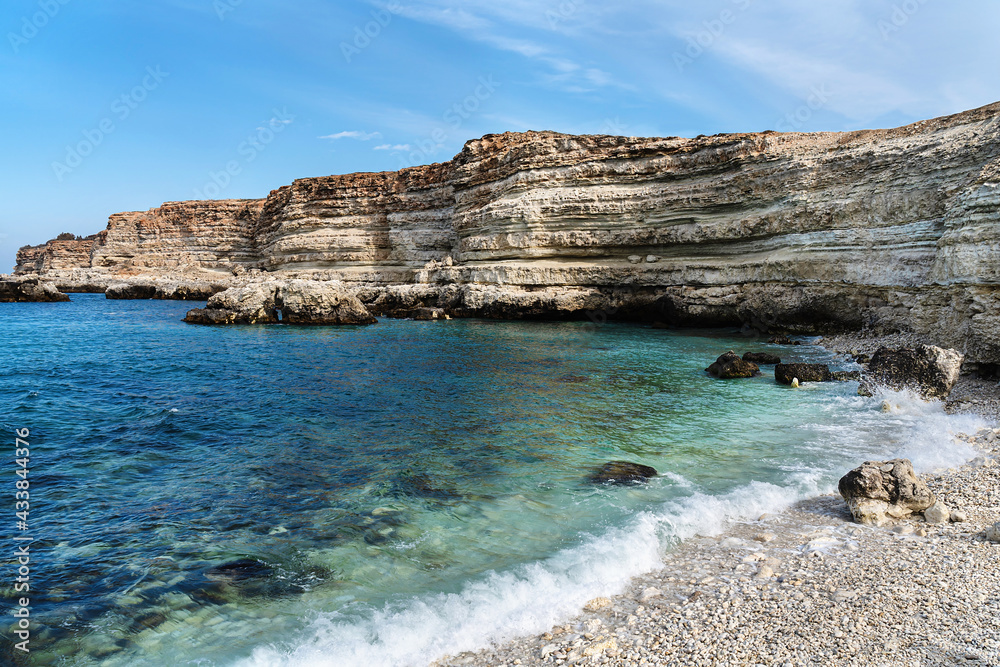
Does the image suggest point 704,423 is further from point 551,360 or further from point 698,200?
point 698,200

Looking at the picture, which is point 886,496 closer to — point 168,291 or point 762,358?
point 762,358

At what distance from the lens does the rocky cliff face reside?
17.1 metres

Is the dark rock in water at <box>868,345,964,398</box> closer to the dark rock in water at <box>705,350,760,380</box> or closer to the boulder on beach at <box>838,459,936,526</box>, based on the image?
the dark rock in water at <box>705,350,760,380</box>

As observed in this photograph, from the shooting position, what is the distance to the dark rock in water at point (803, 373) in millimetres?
14328

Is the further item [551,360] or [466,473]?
[551,360]

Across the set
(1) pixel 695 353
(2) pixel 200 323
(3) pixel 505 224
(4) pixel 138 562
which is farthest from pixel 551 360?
(2) pixel 200 323

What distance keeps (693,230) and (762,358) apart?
11.7m

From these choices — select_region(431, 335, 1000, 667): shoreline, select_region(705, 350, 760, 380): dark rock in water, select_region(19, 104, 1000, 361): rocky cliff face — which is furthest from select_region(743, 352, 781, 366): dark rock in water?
select_region(431, 335, 1000, 667): shoreline

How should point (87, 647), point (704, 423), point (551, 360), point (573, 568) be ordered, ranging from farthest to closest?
point (551, 360) < point (704, 423) < point (573, 568) < point (87, 647)

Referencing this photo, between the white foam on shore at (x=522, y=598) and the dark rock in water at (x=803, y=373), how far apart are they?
741 centimetres

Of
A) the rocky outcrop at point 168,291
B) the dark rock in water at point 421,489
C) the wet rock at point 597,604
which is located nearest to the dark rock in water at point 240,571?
the dark rock in water at point 421,489

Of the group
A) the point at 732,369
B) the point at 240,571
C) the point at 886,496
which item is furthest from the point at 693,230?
the point at 240,571

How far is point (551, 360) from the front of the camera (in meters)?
18.4

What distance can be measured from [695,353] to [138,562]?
1791 centimetres
